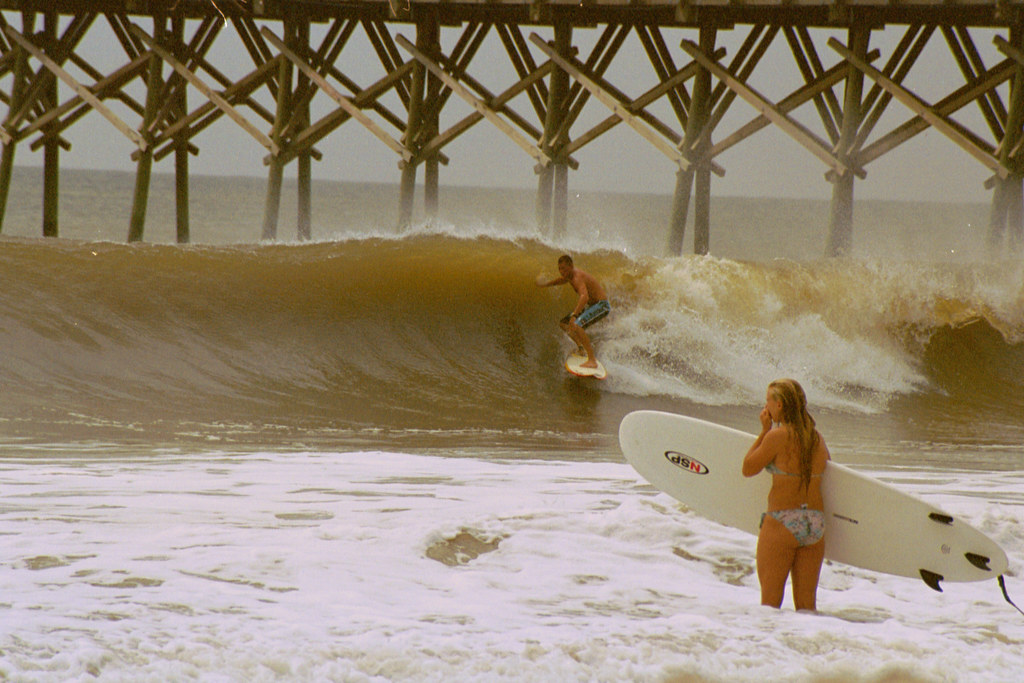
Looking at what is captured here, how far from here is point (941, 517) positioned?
3.28 meters

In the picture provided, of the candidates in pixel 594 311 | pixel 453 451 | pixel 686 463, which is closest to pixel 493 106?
pixel 594 311

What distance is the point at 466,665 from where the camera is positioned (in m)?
2.76

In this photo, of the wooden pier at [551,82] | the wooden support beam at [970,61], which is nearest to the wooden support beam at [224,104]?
the wooden pier at [551,82]

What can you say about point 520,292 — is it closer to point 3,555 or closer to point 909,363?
point 909,363

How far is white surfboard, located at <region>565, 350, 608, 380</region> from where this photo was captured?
8852 mm

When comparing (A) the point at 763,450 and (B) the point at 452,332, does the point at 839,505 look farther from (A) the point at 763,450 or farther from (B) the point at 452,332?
(B) the point at 452,332

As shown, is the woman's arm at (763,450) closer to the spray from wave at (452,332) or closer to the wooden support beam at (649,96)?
the spray from wave at (452,332)

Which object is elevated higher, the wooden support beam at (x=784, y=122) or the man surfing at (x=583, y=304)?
the wooden support beam at (x=784, y=122)

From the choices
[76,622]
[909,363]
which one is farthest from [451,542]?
[909,363]

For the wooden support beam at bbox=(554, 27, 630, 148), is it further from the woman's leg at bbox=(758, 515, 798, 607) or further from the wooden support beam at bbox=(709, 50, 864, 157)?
the woman's leg at bbox=(758, 515, 798, 607)

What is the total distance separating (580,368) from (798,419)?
223 inches

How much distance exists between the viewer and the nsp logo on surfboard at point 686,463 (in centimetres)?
376

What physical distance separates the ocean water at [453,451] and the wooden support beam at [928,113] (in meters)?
1.22

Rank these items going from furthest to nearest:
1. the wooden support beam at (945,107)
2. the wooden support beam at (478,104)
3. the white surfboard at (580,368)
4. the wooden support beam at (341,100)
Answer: the wooden support beam at (341,100) → the wooden support beam at (478,104) → the wooden support beam at (945,107) → the white surfboard at (580,368)
